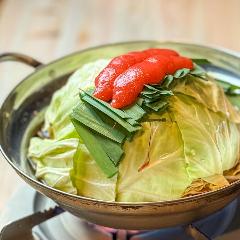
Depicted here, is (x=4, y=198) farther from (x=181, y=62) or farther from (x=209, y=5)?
(x=209, y=5)

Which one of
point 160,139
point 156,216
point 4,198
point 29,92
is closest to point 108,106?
point 160,139

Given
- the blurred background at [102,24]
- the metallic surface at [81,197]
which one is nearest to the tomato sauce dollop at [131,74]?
the metallic surface at [81,197]

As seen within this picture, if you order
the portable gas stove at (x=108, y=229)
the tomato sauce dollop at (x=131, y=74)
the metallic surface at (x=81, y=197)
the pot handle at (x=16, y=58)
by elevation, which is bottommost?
the portable gas stove at (x=108, y=229)

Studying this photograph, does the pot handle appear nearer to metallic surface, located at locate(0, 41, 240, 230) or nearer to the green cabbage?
metallic surface, located at locate(0, 41, 240, 230)

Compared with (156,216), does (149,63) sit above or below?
above

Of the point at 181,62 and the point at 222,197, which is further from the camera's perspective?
the point at 181,62

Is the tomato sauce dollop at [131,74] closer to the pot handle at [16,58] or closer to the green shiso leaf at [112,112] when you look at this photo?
the green shiso leaf at [112,112]

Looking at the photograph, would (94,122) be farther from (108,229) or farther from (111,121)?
(108,229)
